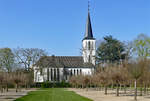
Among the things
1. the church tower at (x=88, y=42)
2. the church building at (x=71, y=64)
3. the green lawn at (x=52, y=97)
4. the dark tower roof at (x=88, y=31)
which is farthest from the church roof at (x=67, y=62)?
the green lawn at (x=52, y=97)

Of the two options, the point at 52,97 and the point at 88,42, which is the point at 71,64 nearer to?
the point at 88,42

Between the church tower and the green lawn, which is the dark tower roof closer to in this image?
the church tower

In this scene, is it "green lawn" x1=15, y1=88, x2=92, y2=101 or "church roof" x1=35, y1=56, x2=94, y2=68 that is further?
"church roof" x1=35, y1=56, x2=94, y2=68

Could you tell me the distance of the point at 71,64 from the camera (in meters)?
95.7

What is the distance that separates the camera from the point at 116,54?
7162 cm

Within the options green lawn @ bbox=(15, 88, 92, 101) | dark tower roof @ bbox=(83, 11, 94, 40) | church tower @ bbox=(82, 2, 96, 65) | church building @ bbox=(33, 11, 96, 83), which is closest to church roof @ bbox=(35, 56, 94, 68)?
church building @ bbox=(33, 11, 96, 83)

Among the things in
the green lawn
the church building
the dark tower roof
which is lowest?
the green lawn

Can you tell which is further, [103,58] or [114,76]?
[103,58]

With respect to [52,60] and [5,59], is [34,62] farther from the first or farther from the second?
[52,60]

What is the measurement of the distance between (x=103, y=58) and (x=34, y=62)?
2043 centimetres

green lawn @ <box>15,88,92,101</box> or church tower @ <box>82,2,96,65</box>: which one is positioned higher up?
church tower @ <box>82,2,96,65</box>

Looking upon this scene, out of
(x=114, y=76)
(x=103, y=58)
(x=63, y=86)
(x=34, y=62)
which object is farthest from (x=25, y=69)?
(x=114, y=76)

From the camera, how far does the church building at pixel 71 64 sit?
8694 centimetres

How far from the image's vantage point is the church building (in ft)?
285
